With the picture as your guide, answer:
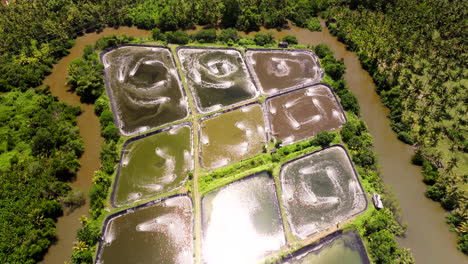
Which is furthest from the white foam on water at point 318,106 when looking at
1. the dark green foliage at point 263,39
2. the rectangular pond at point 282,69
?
the dark green foliage at point 263,39

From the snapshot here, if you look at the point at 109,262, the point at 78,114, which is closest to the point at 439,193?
the point at 109,262

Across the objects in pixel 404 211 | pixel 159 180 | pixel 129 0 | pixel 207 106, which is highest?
pixel 129 0

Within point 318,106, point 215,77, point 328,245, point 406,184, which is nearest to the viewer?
point 328,245

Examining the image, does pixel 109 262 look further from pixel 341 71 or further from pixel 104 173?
pixel 341 71

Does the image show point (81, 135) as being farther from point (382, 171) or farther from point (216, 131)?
point (382, 171)

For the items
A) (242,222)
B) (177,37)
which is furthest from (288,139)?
(177,37)

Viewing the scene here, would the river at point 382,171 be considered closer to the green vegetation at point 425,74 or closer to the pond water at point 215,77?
the green vegetation at point 425,74

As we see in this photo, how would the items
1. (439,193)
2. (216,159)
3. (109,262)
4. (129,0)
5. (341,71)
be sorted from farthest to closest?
(129,0)
(341,71)
(216,159)
(439,193)
(109,262)

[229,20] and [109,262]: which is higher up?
[229,20]
